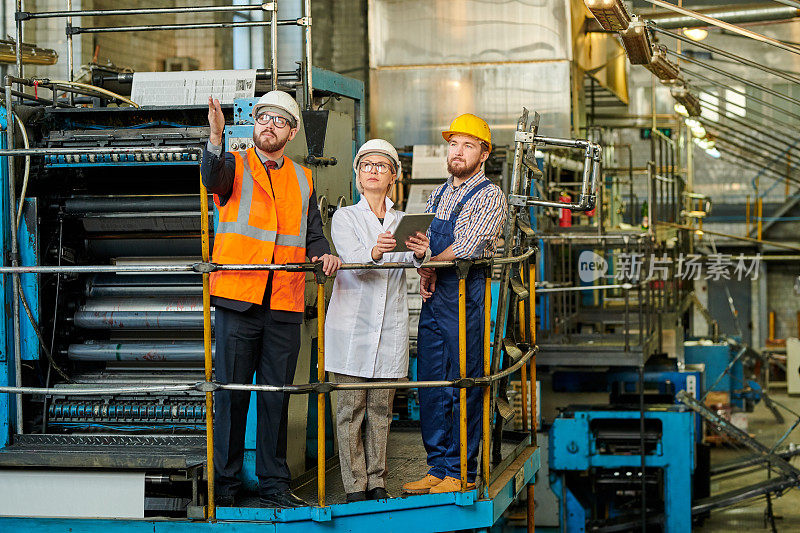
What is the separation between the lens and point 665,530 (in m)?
9.62

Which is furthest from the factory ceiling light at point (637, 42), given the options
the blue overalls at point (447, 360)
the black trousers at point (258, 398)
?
the black trousers at point (258, 398)

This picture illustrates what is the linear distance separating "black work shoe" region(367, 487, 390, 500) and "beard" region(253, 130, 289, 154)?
1.85m

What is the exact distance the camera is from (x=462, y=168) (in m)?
5.07

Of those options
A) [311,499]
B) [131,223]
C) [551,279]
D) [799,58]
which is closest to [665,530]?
[551,279]

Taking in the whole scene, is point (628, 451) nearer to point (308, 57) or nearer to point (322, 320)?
point (308, 57)

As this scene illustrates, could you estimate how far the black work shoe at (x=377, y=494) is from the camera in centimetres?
495

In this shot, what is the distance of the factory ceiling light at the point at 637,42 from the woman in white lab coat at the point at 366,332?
14.4 feet

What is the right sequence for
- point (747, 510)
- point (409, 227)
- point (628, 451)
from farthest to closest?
point (747, 510), point (628, 451), point (409, 227)

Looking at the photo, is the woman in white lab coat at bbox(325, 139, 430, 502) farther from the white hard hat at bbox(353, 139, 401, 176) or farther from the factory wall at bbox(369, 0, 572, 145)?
the factory wall at bbox(369, 0, 572, 145)

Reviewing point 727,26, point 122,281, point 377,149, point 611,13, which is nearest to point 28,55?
point 122,281

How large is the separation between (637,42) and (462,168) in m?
4.54

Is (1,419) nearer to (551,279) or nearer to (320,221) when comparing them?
(320,221)

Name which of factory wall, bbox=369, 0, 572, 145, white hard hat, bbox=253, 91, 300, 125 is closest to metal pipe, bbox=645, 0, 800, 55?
white hard hat, bbox=253, 91, 300, 125

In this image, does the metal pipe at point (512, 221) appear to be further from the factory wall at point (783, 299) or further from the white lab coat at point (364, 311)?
the factory wall at point (783, 299)
